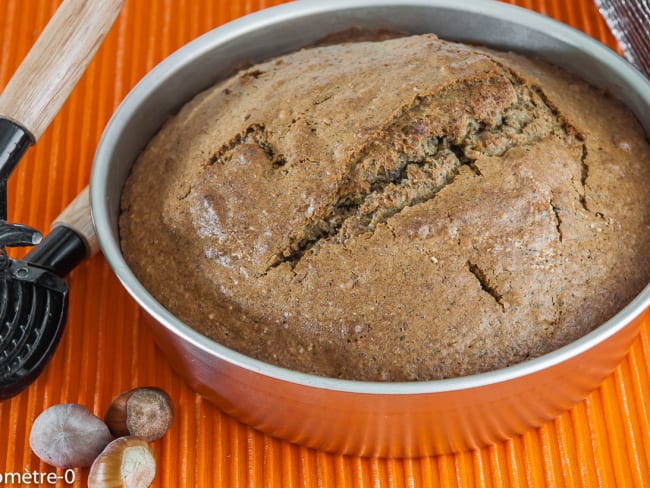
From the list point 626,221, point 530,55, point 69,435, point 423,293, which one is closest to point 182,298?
point 69,435

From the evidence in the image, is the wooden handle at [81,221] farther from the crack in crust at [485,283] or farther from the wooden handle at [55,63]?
the crack in crust at [485,283]

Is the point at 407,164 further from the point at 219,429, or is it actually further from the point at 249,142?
the point at 219,429

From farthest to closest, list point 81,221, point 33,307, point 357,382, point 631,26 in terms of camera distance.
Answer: point 631,26 → point 81,221 → point 33,307 → point 357,382

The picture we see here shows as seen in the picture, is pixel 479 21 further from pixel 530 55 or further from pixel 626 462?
pixel 626 462

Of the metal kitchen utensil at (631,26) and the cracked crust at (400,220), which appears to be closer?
the cracked crust at (400,220)

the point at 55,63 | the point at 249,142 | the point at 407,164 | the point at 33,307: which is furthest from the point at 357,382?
the point at 55,63

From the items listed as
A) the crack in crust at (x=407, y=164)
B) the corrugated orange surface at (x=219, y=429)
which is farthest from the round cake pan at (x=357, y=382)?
the crack in crust at (x=407, y=164)
